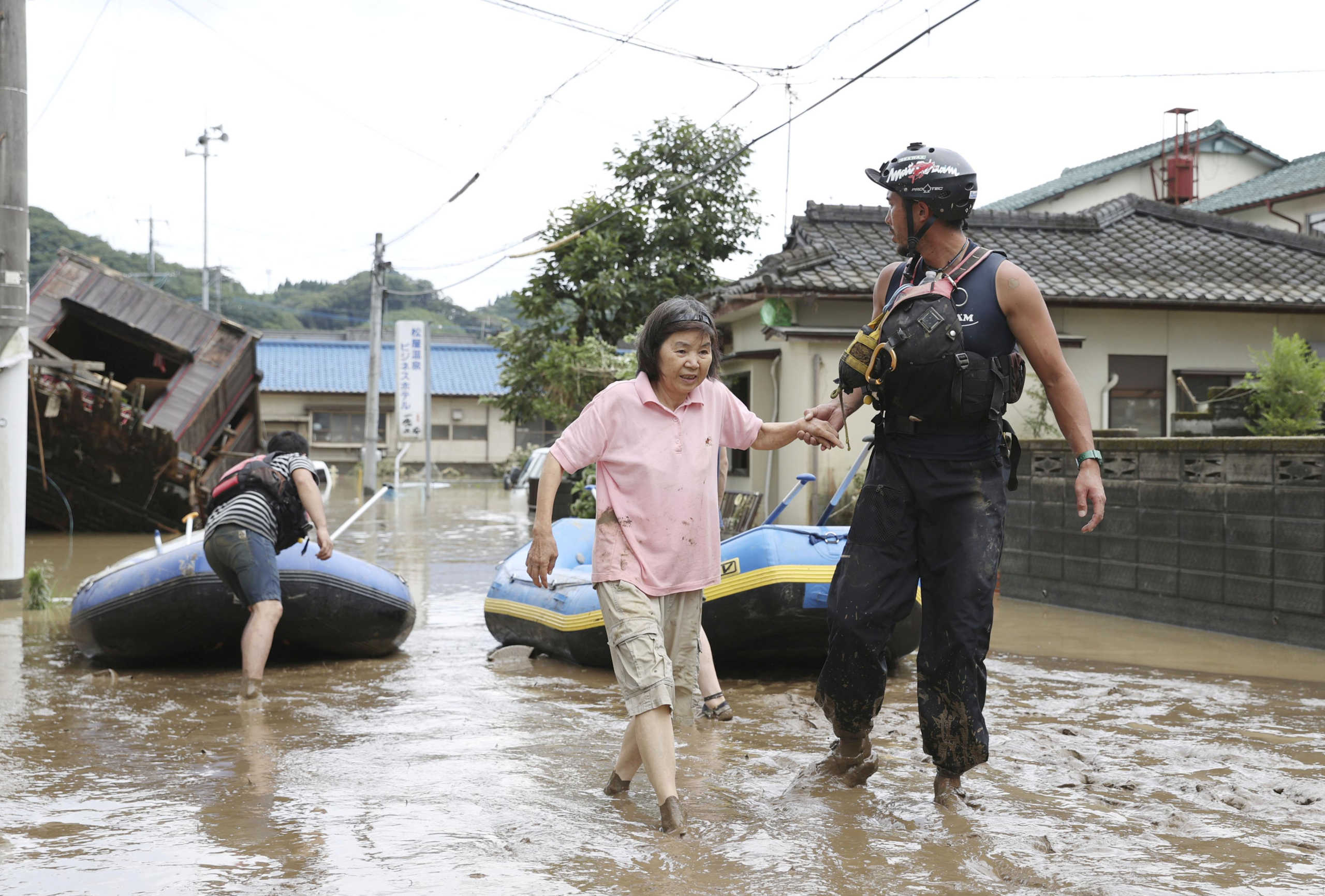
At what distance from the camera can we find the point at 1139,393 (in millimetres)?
15992

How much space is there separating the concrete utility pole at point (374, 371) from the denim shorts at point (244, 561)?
22.6 metres

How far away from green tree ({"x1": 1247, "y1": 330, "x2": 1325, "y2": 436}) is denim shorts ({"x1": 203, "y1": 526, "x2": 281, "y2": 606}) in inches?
336

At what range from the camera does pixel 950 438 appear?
13.4ft

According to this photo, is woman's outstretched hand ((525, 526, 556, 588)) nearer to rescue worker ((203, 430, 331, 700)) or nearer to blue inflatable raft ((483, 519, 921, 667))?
blue inflatable raft ((483, 519, 921, 667))

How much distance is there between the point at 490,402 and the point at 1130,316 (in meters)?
16.1

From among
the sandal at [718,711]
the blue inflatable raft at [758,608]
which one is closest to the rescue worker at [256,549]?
the blue inflatable raft at [758,608]

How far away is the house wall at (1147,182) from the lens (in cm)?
3216

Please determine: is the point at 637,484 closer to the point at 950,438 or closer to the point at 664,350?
the point at 664,350

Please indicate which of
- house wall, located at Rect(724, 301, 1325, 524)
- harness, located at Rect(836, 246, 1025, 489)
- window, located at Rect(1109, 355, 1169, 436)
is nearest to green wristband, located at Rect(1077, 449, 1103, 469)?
harness, located at Rect(836, 246, 1025, 489)

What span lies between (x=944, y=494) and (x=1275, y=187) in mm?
27209

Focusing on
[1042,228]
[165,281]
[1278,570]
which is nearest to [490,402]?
[1042,228]

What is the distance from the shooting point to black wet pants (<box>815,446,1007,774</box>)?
4.01 metres

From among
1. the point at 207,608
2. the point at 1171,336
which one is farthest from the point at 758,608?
the point at 1171,336

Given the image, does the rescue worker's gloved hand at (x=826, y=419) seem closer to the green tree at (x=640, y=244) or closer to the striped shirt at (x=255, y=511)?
the striped shirt at (x=255, y=511)
